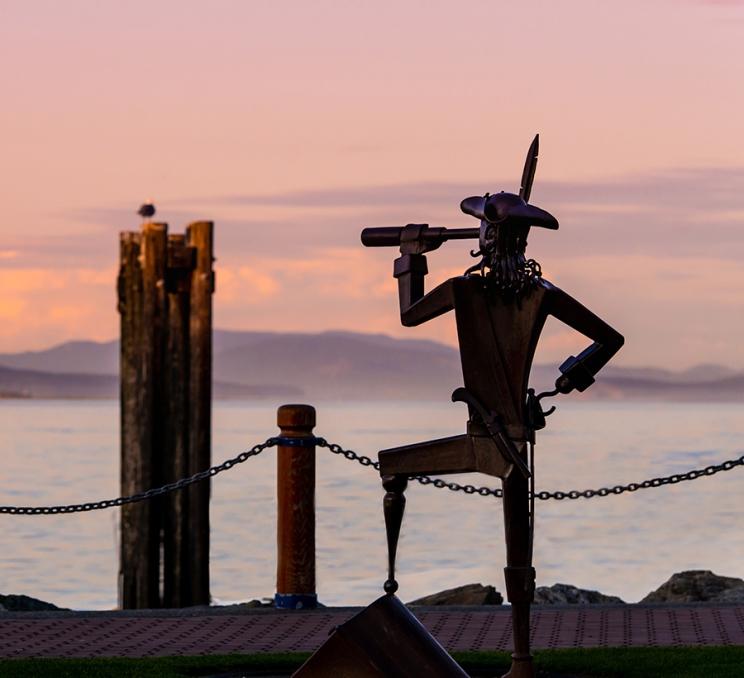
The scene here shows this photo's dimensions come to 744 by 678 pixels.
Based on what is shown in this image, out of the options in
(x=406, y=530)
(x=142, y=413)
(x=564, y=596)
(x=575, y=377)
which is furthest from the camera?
(x=406, y=530)

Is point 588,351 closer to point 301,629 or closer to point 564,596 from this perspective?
point 301,629

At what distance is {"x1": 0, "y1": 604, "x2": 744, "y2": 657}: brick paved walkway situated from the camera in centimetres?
1114

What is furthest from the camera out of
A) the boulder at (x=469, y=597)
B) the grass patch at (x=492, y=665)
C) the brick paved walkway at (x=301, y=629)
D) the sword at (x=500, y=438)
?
the boulder at (x=469, y=597)

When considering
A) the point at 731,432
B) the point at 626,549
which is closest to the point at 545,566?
the point at 626,549

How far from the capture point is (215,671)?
405 inches

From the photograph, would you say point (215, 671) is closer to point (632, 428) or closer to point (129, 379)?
point (129, 379)

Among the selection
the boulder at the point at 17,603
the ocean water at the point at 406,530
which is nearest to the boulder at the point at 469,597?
the boulder at the point at 17,603

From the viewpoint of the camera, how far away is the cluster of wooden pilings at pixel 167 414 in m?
20.5

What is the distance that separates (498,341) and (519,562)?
106 centimetres

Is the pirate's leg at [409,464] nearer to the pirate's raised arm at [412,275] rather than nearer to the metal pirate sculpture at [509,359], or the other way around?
the metal pirate sculpture at [509,359]

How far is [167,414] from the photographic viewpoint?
68.1 feet

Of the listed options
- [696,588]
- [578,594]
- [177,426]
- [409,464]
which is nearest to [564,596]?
[578,594]

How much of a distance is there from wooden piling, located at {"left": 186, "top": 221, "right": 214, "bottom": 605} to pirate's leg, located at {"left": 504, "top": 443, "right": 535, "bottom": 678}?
37.1 feet

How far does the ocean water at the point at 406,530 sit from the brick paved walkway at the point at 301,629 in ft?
47.7
